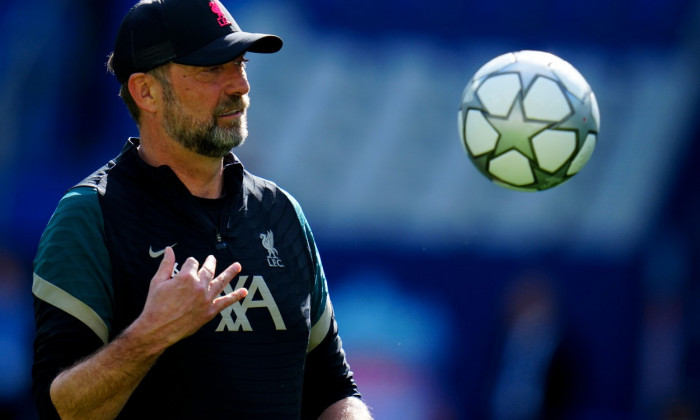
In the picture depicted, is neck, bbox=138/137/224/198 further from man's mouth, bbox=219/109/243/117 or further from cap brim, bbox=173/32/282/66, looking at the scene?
cap brim, bbox=173/32/282/66

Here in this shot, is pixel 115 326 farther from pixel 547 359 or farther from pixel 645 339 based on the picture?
pixel 645 339

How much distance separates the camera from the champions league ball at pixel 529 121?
452 cm

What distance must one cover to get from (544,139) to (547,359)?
420 cm

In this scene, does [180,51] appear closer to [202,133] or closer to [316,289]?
[202,133]

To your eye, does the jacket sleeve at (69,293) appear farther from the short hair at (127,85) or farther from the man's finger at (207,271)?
the short hair at (127,85)

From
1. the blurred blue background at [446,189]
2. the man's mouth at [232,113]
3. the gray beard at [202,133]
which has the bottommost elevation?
the blurred blue background at [446,189]

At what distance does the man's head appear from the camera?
3.37 m

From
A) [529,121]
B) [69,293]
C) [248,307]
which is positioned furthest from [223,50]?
[529,121]

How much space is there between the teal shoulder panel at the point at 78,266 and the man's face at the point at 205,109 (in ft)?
1.46

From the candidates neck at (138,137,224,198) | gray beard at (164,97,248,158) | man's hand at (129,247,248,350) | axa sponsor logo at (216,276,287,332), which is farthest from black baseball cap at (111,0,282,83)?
man's hand at (129,247,248,350)

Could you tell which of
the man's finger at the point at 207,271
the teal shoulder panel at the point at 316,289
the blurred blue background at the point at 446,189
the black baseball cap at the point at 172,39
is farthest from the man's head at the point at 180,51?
the blurred blue background at the point at 446,189

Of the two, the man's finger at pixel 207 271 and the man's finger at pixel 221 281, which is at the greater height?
the man's finger at pixel 207 271

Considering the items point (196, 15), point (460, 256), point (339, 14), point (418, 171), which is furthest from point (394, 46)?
point (196, 15)

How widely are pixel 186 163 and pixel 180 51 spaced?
1.22 ft
